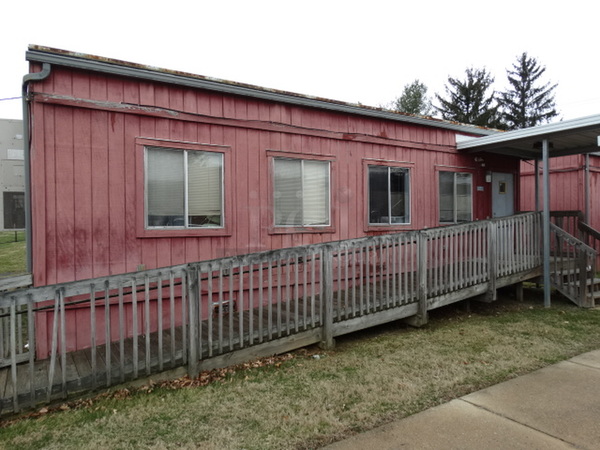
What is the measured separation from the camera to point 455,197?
8.18 meters

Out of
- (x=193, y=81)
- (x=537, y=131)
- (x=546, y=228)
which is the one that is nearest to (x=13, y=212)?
(x=193, y=81)

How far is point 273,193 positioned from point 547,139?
5104 mm

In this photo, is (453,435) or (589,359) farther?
(589,359)

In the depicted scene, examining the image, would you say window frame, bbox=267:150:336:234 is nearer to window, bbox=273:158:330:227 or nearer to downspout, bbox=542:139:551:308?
window, bbox=273:158:330:227

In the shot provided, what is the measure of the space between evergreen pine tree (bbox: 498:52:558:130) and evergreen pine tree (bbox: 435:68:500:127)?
1.27 m

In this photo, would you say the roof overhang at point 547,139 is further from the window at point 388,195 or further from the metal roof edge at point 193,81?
the window at point 388,195

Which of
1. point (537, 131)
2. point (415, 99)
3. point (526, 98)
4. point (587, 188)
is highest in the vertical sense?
point (415, 99)

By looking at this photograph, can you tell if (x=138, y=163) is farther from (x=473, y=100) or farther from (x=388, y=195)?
(x=473, y=100)

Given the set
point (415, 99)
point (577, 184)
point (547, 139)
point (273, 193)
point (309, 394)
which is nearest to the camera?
point (309, 394)

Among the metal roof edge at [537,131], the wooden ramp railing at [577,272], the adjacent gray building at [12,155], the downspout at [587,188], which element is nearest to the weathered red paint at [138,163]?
the adjacent gray building at [12,155]

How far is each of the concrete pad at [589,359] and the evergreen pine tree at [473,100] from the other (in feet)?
102

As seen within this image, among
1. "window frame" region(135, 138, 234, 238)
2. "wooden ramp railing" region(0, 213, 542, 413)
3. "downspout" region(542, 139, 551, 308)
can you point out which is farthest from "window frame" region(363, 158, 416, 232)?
"window frame" region(135, 138, 234, 238)

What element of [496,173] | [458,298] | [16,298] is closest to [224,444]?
[16,298]

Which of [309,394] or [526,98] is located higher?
[526,98]
